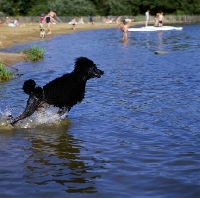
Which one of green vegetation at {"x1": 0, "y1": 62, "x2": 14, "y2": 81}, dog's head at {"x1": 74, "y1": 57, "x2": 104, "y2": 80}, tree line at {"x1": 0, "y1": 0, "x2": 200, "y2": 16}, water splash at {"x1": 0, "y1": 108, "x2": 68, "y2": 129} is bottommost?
water splash at {"x1": 0, "y1": 108, "x2": 68, "y2": 129}

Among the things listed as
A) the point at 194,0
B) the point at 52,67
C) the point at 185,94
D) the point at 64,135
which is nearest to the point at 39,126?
the point at 64,135

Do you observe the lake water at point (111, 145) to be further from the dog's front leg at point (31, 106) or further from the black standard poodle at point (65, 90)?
the black standard poodle at point (65, 90)

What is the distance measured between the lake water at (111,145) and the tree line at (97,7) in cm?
5713

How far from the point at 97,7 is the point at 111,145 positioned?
7419cm

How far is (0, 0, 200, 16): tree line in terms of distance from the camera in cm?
7100

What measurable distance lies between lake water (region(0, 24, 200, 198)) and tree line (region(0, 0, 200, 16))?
187 feet

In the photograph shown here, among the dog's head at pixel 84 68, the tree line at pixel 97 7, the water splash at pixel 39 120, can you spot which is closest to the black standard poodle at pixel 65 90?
the dog's head at pixel 84 68

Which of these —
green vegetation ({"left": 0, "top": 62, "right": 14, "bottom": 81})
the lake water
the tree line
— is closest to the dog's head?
the lake water

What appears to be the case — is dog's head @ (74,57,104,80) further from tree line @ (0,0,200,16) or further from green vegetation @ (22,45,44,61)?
tree line @ (0,0,200,16)

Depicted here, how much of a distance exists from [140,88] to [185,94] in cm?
174

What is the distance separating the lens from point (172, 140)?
8.31 metres

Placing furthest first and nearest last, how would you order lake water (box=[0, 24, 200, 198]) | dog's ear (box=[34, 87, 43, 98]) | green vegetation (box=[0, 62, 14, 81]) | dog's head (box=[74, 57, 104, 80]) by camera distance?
green vegetation (box=[0, 62, 14, 81])
dog's head (box=[74, 57, 104, 80])
dog's ear (box=[34, 87, 43, 98])
lake water (box=[0, 24, 200, 198])

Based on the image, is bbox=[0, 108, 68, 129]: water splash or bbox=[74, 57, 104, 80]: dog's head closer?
bbox=[74, 57, 104, 80]: dog's head

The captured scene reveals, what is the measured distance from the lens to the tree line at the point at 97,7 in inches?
2795
